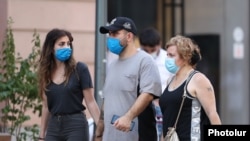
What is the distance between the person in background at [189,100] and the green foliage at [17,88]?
258 cm

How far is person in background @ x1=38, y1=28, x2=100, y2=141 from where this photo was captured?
772 cm

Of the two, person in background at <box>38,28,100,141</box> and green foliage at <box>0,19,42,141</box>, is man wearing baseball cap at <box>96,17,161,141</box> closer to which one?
person in background at <box>38,28,100,141</box>

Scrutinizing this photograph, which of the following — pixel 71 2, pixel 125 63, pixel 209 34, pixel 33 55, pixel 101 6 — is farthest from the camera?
pixel 209 34

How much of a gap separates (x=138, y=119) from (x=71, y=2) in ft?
15.6

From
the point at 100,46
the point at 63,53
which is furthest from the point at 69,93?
the point at 100,46

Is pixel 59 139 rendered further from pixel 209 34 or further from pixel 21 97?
pixel 209 34

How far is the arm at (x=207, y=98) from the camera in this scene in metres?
6.68

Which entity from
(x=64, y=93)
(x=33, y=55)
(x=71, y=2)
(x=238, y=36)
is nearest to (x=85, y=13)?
(x=71, y=2)

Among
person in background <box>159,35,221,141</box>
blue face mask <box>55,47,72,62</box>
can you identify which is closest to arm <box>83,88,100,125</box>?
blue face mask <box>55,47,72,62</box>

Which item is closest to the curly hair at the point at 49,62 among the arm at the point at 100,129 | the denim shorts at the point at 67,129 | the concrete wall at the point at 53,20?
the denim shorts at the point at 67,129

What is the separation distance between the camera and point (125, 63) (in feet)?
24.0

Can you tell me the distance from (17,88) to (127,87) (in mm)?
2278

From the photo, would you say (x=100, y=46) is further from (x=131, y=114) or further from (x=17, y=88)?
(x=131, y=114)

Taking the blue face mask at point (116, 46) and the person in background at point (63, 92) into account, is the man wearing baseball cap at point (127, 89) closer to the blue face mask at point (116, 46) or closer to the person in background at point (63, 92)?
the blue face mask at point (116, 46)
